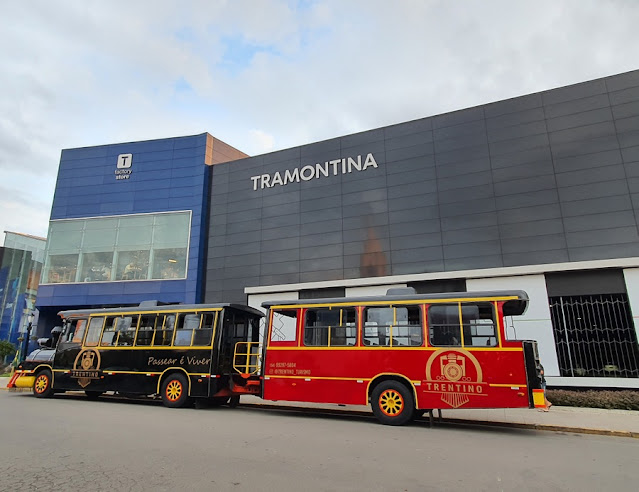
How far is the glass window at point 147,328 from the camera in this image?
13.7 metres

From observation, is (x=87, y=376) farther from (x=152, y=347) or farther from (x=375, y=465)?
(x=375, y=465)

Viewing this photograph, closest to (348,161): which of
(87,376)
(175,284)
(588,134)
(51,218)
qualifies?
(588,134)

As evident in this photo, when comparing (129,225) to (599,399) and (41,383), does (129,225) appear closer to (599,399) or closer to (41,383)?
(41,383)

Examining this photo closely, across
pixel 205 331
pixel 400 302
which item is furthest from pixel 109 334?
pixel 400 302

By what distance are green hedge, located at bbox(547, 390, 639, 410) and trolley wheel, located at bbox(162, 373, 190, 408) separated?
12.2m

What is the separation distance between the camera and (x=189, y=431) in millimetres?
8516

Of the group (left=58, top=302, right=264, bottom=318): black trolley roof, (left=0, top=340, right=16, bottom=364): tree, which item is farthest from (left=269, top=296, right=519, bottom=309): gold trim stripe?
(left=0, top=340, right=16, bottom=364): tree

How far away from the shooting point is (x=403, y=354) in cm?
1034

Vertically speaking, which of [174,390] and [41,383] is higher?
[41,383]

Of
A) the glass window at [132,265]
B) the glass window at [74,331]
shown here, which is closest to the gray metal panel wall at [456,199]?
the glass window at [132,265]

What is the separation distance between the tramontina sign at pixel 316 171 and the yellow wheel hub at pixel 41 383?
1426cm

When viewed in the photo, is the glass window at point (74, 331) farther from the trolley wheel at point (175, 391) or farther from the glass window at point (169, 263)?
the glass window at point (169, 263)

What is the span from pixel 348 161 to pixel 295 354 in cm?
1369

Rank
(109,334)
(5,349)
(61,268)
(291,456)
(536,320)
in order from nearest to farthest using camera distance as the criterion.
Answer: (291,456)
(109,334)
(536,320)
(61,268)
(5,349)
